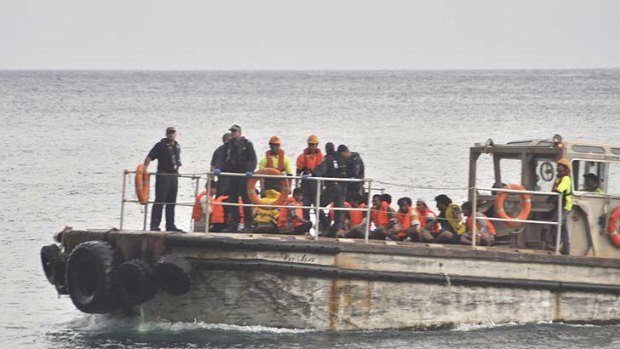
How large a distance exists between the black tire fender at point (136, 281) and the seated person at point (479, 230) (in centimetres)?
417

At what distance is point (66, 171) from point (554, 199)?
32.0 m

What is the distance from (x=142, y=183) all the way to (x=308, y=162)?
7.79ft

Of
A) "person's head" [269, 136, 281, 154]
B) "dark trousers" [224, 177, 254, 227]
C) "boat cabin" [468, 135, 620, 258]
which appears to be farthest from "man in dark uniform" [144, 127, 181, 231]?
"boat cabin" [468, 135, 620, 258]


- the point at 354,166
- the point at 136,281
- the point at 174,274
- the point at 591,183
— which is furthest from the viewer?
the point at 354,166

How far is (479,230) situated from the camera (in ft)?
67.3

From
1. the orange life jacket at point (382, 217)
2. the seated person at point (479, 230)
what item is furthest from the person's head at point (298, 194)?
the seated person at point (479, 230)

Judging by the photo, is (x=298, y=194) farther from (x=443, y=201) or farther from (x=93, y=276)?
(x=93, y=276)

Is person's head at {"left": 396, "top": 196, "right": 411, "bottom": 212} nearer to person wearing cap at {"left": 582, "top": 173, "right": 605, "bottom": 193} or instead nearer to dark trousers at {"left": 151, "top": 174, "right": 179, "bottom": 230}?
person wearing cap at {"left": 582, "top": 173, "right": 605, "bottom": 193}

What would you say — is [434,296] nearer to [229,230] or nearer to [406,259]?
[406,259]

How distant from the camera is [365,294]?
19.5m

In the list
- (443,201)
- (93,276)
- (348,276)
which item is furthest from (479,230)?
(93,276)

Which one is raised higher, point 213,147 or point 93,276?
point 213,147

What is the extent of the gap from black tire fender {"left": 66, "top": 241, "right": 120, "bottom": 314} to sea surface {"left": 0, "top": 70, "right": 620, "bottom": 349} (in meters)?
0.58

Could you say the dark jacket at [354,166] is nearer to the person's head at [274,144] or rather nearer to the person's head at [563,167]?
the person's head at [274,144]
